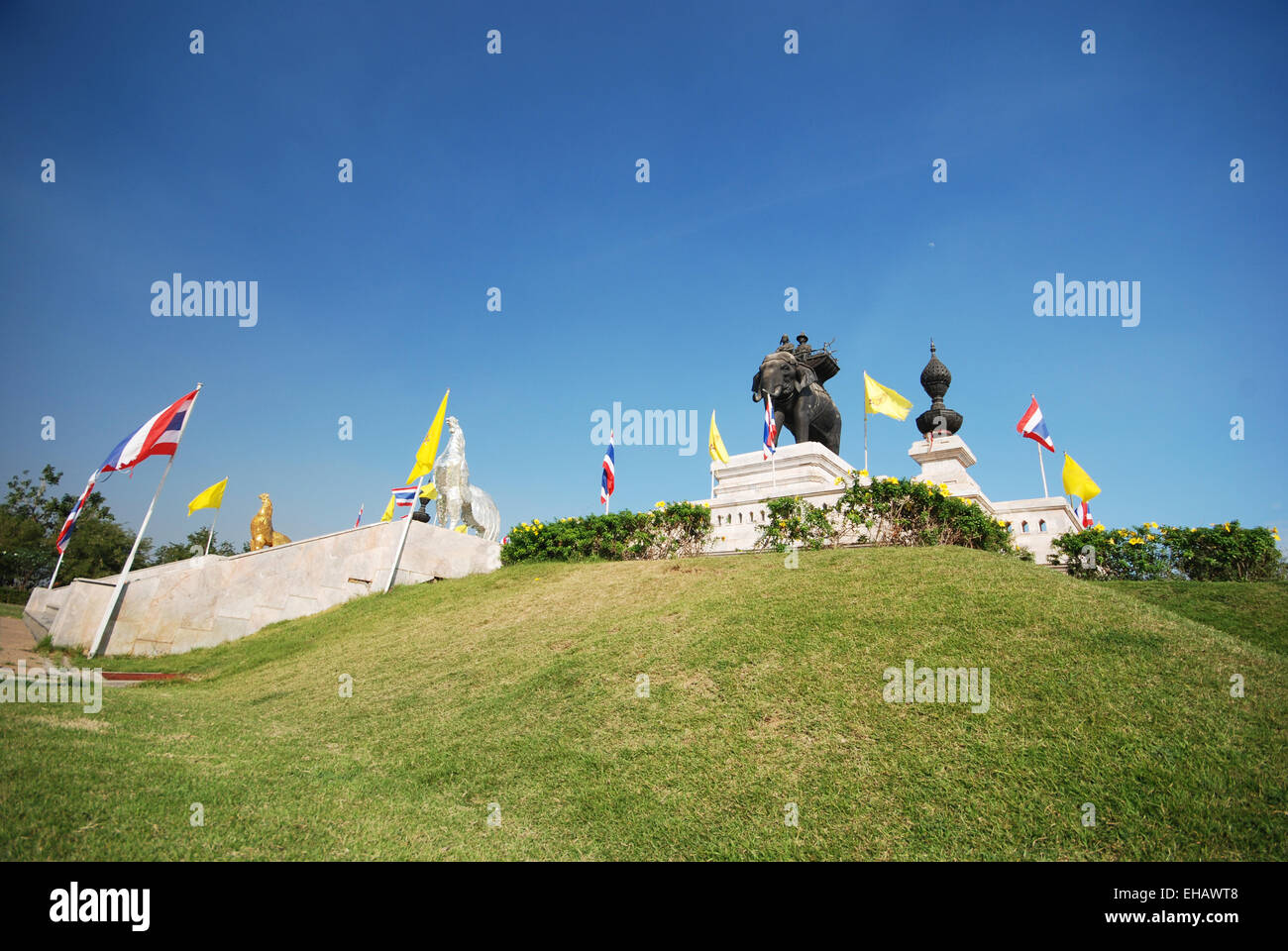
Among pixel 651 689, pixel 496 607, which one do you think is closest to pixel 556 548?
pixel 496 607

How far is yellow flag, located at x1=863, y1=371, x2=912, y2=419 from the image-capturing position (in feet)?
51.8

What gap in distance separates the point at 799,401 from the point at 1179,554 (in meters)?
11.4

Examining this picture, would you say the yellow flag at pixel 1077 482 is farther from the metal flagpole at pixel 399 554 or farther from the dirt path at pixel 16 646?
the dirt path at pixel 16 646

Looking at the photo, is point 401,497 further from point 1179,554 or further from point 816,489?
point 1179,554

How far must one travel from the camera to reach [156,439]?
1165cm

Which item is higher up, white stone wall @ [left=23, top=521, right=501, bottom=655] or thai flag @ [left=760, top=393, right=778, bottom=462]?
thai flag @ [left=760, top=393, right=778, bottom=462]

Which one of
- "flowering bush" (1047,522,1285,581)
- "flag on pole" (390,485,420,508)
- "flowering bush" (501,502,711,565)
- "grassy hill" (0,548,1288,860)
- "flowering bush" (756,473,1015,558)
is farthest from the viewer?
"flag on pole" (390,485,420,508)

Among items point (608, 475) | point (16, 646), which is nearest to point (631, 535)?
point (608, 475)

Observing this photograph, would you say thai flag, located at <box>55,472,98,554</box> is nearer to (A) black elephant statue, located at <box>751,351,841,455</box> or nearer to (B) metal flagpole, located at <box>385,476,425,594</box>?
(B) metal flagpole, located at <box>385,476,425,594</box>

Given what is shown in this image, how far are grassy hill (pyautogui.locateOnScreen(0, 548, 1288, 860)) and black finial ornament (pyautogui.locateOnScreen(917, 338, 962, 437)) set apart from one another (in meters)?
13.3

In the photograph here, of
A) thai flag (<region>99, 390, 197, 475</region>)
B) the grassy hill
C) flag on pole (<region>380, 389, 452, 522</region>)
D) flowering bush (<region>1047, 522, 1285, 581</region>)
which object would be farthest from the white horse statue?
flowering bush (<region>1047, 522, 1285, 581</region>)

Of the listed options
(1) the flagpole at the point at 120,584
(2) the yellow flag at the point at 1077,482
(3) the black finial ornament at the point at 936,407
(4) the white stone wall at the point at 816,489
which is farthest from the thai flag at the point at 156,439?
(3) the black finial ornament at the point at 936,407
